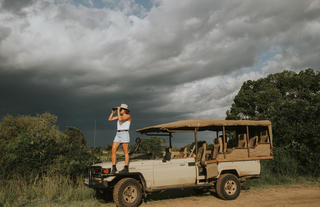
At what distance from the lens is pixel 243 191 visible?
33.9 feet

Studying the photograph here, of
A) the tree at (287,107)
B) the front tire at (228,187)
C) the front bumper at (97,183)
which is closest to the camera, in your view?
the front bumper at (97,183)

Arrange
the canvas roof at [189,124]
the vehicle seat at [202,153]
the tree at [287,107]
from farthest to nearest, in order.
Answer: the tree at [287,107] → the vehicle seat at [202,153] → the canvas roof at [189,124]

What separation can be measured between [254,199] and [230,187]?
2.87ft

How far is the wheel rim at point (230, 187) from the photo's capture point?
8.92 m

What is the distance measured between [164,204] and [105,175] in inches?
87.5

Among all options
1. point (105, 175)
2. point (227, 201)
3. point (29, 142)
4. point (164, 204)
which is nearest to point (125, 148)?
point (105, 175)

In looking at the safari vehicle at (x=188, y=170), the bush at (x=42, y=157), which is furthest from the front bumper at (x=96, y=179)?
the bush at (x=42, y=157)

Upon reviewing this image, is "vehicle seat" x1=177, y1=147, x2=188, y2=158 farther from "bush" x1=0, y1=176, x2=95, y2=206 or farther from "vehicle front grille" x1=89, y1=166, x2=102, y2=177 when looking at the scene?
"bush" x1=0, y1=176, x2=95, y2=206

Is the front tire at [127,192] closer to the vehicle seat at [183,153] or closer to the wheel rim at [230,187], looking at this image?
the vehicle seat at [183,153]

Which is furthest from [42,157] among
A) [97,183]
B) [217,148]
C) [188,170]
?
[217,148]

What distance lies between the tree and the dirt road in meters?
3.95

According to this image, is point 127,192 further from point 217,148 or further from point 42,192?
point 217,148

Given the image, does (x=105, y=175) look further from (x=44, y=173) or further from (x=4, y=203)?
(x=44, y=173)

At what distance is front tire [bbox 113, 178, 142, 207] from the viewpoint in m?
7.39
